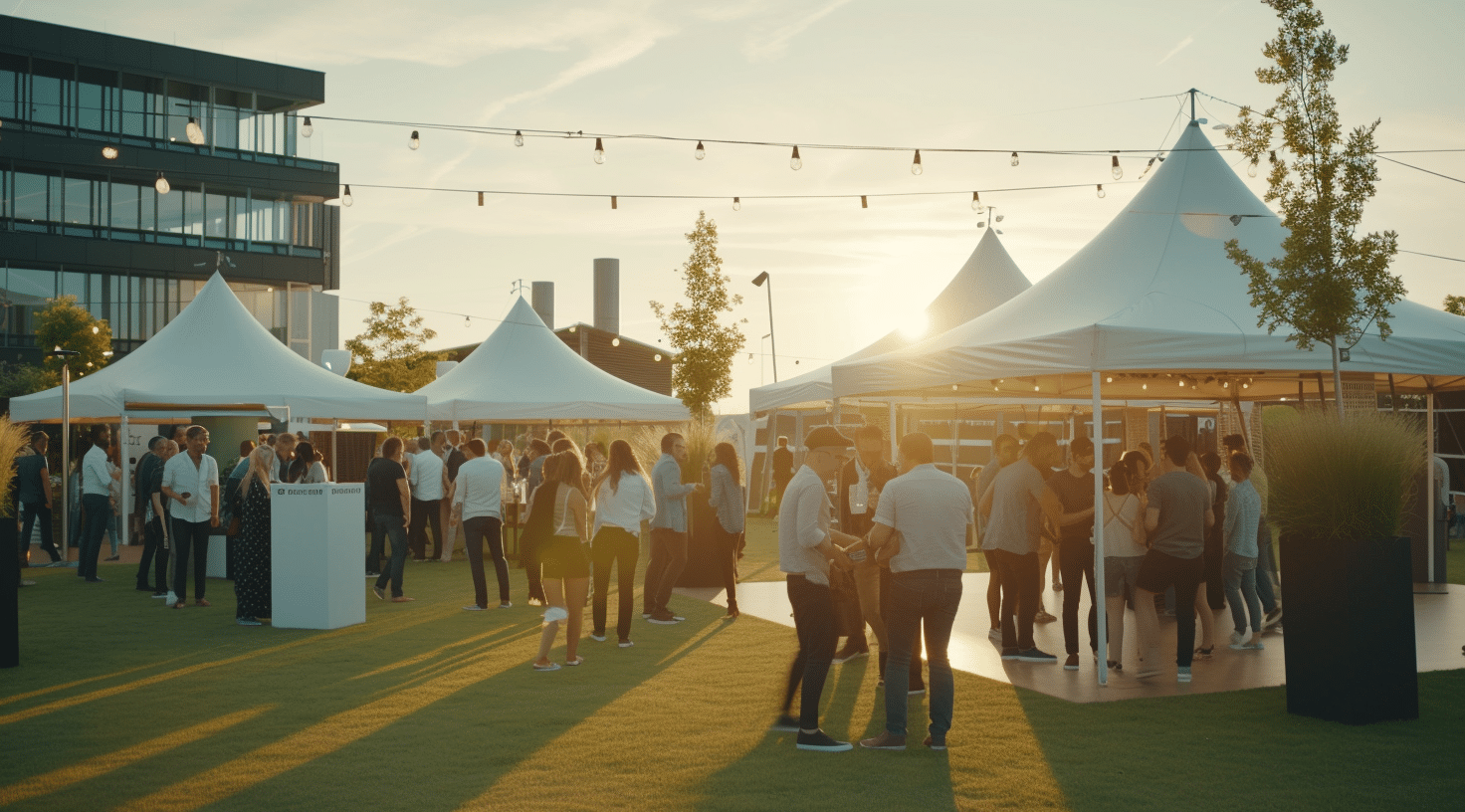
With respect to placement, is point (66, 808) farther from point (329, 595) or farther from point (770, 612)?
point (770, 612)

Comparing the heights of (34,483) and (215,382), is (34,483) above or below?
below

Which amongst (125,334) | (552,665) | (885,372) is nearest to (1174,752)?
(552,665)

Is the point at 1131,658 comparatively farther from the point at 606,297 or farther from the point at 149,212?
the point at 606,297

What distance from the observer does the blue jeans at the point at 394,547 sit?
11328 mm

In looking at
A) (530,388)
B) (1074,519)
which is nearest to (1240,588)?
(1074,519)

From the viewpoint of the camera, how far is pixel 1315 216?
27.5 ft

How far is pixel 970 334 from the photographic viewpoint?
9633mm

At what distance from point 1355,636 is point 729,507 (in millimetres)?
5492

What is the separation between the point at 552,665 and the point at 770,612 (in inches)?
127

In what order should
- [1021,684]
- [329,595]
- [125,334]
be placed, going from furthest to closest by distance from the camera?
[125,334]
[329,595]
[1021,684]

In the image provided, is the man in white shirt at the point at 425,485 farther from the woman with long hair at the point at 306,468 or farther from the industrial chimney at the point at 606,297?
the industrial chimney at the point at 606,297

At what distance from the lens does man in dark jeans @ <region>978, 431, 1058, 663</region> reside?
7.89m

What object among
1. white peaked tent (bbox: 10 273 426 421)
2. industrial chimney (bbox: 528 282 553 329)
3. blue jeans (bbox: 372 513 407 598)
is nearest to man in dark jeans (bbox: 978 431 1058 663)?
blue jeans (bbox: 372 513 407 598)

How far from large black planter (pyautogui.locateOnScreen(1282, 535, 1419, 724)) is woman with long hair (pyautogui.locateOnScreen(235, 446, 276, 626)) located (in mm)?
8162
